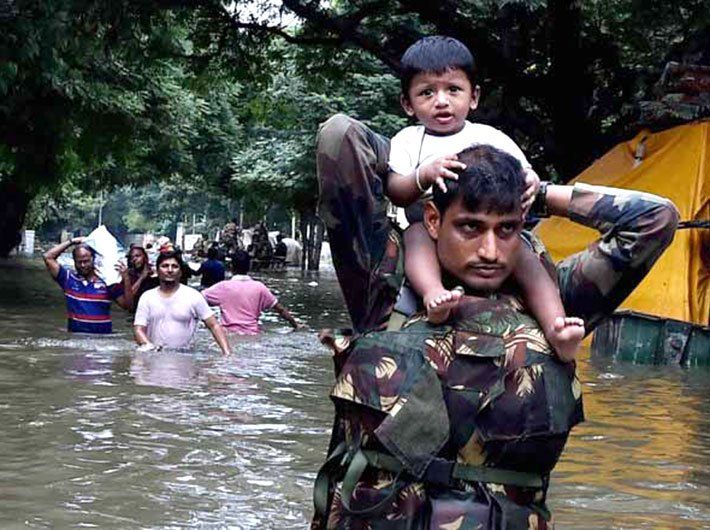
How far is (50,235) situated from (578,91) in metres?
75.0

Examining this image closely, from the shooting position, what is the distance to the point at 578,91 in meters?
18.5

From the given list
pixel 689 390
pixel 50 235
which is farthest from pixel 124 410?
pixel 50 235

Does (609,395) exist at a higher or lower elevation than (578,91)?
lower

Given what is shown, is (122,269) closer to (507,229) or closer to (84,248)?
(84,248)

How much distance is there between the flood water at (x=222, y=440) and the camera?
19.3 ft

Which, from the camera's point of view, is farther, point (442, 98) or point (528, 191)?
point (442, 98)

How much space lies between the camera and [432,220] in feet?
10.2

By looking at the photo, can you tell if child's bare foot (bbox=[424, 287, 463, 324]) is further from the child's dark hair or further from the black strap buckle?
the child's dark hair

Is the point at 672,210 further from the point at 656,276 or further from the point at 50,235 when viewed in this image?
the point at 50,235

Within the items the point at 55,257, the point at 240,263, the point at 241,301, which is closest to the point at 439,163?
the point at 55,257

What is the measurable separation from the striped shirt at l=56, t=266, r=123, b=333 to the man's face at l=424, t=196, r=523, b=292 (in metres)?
9.58

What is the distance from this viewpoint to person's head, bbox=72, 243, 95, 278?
40.2 feet

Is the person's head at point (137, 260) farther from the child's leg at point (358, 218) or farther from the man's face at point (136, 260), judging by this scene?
the child's leg at point (358, 218)

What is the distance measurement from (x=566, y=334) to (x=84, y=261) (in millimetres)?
9907
